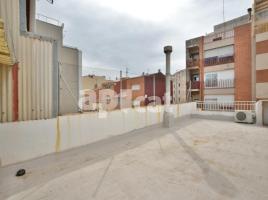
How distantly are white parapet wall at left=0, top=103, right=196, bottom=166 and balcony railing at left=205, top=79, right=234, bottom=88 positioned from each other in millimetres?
11720

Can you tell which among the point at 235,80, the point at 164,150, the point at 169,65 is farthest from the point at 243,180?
the point at 235,80

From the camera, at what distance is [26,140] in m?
3.99

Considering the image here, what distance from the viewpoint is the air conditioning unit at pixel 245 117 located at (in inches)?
361

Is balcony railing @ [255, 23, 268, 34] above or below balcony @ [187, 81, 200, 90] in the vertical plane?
above

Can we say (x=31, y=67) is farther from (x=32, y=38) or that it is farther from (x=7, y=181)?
(x=7, y=181)

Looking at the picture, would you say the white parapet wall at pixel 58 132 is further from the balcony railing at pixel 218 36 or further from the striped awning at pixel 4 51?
the balcony railing at pixel 218 36

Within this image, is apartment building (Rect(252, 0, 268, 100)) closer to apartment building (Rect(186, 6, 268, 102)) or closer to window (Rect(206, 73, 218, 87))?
apartment building (Rect(186, 6, 268, 102))

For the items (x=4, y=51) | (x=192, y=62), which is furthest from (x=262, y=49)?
(x=4, y=51)

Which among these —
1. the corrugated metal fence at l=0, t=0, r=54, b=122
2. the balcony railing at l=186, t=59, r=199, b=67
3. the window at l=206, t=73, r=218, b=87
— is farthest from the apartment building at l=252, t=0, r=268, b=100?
the corrugated metal fence at l=0, t=0, r=54, b=122

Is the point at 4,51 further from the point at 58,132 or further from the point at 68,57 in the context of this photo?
the point at 68,57

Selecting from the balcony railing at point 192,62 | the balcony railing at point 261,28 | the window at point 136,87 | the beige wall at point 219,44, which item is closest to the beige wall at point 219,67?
the balcony railing at point 192,62

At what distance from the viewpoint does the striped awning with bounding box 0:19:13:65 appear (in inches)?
135

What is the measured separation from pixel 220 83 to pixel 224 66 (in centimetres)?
172

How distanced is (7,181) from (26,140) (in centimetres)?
110
